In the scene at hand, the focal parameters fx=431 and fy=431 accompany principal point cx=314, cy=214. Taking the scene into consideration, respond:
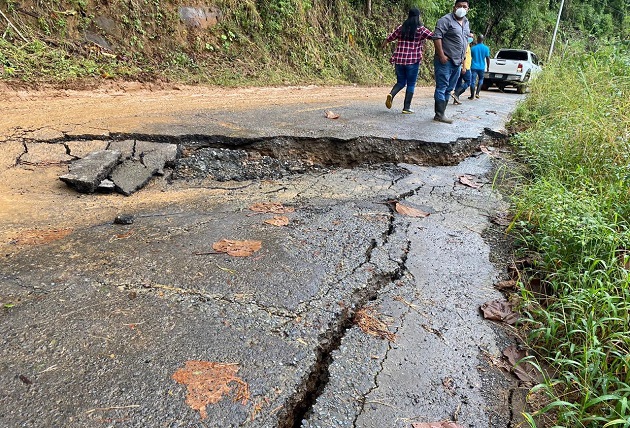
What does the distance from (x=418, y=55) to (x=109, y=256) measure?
17.6 ft

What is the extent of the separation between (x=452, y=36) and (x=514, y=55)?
11.7 metres

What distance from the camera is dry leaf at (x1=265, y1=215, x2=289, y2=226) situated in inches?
111

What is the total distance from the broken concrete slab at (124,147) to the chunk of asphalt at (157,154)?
48mm

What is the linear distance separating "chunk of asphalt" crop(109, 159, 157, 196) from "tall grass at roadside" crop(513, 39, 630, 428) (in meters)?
2.72

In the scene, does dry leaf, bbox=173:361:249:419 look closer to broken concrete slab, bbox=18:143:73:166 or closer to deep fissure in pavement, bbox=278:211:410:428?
deep fissure in pavement, bbox=278:211:410:428

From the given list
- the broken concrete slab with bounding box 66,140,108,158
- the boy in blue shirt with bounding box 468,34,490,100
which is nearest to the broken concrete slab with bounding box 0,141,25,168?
the broken concrete slab with bounding box 66,140,108,158

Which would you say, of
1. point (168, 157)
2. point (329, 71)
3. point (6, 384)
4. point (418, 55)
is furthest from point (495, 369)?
point (329, 71)

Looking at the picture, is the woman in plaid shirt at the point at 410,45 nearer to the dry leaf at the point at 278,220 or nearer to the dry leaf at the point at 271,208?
the dry leaf at the point at 271,208

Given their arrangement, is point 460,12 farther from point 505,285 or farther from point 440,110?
point 505,285

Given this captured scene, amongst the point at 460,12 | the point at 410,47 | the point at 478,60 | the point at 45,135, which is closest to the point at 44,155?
the point at 45,135

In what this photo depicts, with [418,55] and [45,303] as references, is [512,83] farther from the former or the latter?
[45,303]

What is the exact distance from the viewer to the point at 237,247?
2461 millimetres

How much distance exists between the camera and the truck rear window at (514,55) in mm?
15515

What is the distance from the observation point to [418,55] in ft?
20.5
